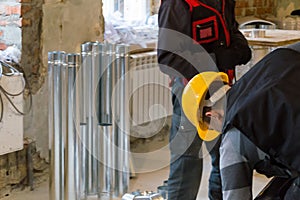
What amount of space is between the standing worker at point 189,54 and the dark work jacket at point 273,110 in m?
1.10

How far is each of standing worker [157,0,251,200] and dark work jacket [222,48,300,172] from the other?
1100 millimetres

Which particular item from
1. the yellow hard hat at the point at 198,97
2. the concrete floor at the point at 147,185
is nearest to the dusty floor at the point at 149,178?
the concrete floor at the point at 147,185

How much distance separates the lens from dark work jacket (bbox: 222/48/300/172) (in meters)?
1.48

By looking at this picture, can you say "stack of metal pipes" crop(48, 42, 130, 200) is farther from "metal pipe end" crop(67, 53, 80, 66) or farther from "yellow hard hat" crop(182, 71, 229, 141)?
"yellow hard hat" crop(182, 71, 229, 141)

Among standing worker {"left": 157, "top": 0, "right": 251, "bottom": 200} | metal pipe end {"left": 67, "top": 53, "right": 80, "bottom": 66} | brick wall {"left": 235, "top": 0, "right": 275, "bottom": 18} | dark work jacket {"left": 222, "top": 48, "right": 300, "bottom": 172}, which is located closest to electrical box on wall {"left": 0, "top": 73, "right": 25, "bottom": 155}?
metal pipe end {"left": 67, "top": 53, "right": 80, "bottom": 66}

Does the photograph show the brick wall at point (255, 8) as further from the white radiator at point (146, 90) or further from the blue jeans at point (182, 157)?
the blue jeans at point (182, 157)

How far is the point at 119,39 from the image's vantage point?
165 inches

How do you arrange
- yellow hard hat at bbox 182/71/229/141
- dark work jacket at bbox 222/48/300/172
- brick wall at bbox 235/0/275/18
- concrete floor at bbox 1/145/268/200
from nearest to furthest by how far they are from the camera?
dark work jacket at bbox 222/48/300/172 → yellow hard hat at bbox 182/71/229/141 → concrete floor at bbox 1/145/268/200 → brick wall at bbox 235/0/275/18

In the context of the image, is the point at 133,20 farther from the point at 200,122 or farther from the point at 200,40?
the point at 200,122

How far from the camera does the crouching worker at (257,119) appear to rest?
1.49 m

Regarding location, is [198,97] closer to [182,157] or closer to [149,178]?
[182,157]

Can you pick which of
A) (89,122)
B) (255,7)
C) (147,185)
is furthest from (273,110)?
(255,7)

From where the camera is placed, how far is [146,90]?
423 cm

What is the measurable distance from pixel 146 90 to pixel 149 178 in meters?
0.69
